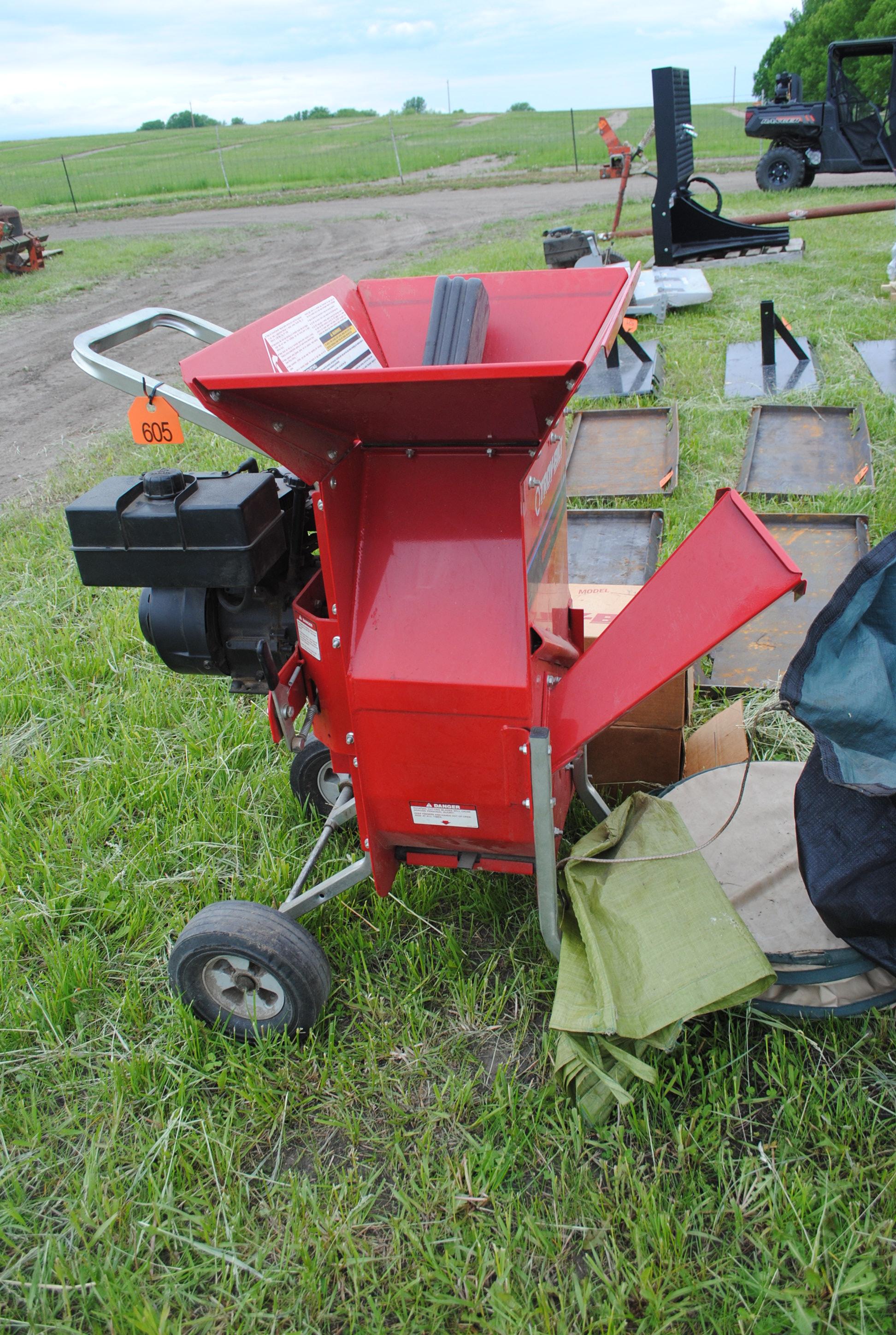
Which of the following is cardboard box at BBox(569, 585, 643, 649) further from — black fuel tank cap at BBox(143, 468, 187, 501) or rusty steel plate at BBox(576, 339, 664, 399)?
rusty steel plate at BBox(576, 339, 664, 399)

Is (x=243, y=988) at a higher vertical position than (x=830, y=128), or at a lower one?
lower

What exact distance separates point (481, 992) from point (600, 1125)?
44 centimetres

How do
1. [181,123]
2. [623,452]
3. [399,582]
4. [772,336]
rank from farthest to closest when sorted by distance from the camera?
[181,123] → [772,336] → [623,452] → [399,582]

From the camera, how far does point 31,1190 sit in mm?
1948

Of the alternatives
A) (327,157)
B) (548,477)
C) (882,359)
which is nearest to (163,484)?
(548,477)

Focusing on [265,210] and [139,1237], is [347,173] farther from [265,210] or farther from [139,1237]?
[139,1237]

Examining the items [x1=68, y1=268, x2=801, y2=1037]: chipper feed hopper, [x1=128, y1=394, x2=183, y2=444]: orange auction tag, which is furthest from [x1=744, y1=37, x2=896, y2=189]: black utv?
[x1=128, y1=394, x2=183, y2=444]: orange auction tag

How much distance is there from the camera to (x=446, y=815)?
202cm

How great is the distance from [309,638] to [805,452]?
4.16m

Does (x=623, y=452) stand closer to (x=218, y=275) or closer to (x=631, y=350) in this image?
(x=631, y=350)

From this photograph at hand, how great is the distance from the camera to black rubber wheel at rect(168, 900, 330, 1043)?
6.72 ft

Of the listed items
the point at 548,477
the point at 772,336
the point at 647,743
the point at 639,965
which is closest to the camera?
the point at 639,965

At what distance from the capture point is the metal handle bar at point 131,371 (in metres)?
2.01

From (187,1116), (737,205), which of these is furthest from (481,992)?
(737,205)
